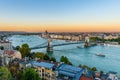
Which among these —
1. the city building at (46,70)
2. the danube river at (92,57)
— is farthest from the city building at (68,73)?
the danube river at (92,57)

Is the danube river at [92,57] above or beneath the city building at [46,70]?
beneath

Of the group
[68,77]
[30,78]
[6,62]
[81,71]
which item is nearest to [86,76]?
[81,71]

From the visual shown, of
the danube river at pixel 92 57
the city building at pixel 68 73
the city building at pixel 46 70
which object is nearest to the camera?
the city building at pixel 68 73

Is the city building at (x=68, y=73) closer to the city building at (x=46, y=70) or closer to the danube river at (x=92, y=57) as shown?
the city building at (x=46, y=70)

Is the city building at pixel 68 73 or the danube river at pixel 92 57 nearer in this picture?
the city building at pixel 68 73

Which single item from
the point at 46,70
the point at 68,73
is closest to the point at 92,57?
the point at 46,70

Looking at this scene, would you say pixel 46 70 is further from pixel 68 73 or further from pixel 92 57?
pixel 92 57

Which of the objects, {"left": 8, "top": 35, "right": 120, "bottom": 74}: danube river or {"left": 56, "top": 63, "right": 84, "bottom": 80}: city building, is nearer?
{"left": 56, "top": 63, "right": 84, "bottom": 80}: city building

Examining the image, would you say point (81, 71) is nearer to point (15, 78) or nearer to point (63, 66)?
point (63, 66)

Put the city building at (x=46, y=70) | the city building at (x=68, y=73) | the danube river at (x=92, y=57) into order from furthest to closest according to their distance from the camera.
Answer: the danube river at (x=92, y=57)
the city building at (x=46, y=70)
the city building at (x=68, y=73)

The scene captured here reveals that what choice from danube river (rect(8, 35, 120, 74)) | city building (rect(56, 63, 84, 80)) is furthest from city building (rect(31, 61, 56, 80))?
danube river (rect(8, 35, 120, 74))

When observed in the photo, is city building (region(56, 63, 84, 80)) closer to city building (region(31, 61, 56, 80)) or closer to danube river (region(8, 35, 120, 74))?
city building (region(31, 61, 56, 80))
